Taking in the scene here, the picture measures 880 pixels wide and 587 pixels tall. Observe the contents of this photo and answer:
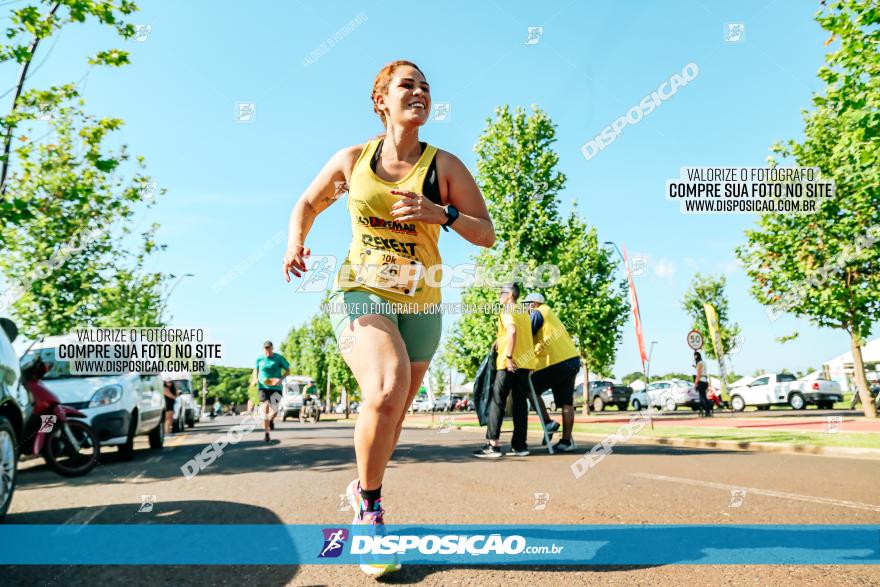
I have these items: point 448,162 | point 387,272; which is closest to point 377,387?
point 387,272

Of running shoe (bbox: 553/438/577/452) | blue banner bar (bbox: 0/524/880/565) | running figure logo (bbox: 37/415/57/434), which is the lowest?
running shoe (bbox: 553/438/577/452)

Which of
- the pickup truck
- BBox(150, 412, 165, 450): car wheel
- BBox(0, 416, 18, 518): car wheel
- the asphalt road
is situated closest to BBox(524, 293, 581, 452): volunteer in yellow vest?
the asphalt road

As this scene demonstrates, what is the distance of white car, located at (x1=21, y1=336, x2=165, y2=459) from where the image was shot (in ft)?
28.2

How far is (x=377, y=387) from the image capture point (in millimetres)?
2756

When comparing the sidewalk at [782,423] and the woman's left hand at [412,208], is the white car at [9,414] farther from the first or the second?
the sidewalk at [782,423]

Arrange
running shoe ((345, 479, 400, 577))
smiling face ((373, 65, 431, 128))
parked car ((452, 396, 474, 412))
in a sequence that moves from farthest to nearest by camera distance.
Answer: parked car ((452, 396, 474, 412))
smiling face ((373, 65, 431, 128))
running shoe ((345, 479, 400, 577))

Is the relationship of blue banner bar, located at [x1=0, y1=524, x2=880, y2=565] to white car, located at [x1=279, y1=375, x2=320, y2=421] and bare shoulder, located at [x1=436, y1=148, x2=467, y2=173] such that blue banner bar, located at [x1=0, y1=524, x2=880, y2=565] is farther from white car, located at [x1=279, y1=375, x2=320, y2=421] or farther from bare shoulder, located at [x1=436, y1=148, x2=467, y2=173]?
white car, located at [x1=279, y1=375, x2=320, y2=421]

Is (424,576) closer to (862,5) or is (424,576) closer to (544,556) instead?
(544,556)

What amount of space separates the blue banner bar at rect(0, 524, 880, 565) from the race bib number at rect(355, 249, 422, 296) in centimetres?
114

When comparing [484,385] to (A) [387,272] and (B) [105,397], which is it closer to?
(B) [105,397]

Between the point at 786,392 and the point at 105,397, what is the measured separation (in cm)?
3153

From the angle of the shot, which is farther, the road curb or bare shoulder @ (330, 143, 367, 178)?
the road curb

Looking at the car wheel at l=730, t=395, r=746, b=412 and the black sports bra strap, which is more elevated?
the black sports bra strap

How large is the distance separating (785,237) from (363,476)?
2082 cm
